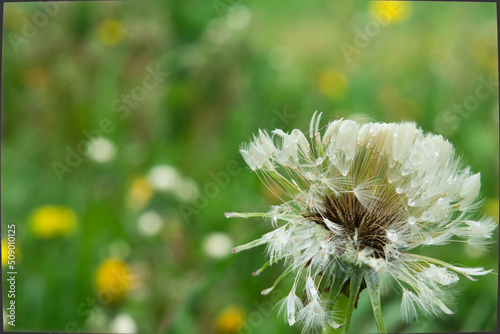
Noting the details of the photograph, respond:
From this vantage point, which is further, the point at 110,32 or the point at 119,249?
the point at 110,32

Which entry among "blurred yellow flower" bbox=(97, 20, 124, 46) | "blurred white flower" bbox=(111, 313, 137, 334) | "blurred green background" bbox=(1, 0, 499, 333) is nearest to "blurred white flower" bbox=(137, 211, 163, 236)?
"blurred green background" bbox=(1, 0, 499, 333)

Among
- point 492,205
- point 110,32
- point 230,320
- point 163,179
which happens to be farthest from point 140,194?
point 492,205

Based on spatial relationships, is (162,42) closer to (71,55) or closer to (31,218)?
(71,55)

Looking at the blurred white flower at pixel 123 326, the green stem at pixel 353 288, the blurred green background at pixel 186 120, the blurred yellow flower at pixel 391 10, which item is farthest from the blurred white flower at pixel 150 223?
the blurred yellow flower at pixel 391 10

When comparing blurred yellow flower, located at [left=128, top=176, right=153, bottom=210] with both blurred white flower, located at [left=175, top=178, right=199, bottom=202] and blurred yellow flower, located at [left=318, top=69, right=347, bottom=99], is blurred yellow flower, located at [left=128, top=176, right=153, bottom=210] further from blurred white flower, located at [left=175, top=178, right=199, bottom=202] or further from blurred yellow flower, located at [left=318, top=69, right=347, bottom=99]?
blurred yellow flower, located at [left=318, top=69, right=347, bottom=99]

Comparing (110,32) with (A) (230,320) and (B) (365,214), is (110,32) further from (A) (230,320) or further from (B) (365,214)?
(B) (365,214)

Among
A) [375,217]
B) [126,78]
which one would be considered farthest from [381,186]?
[126,78]

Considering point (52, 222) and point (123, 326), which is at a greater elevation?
point (123, 326)
